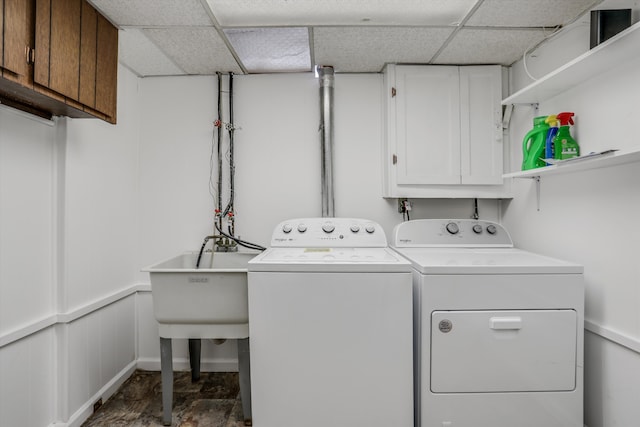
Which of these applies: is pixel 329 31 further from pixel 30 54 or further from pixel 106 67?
pixel 30 54

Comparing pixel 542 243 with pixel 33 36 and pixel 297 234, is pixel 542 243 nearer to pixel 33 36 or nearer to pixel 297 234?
pixel 297 234

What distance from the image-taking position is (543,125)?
5.53 ft

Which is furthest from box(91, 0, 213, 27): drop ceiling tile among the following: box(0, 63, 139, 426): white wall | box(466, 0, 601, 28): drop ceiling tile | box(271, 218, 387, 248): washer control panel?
box(466, 0, 601, 28): drop ceiling tile

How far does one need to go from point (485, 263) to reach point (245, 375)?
4.41ft

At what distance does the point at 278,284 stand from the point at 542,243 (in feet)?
5.14

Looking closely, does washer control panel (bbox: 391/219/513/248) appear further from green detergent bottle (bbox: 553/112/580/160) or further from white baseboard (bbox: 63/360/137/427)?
white baseboard (bbox: 63/360/137/427)

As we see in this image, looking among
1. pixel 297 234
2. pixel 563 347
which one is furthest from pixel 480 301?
pixel 297 234

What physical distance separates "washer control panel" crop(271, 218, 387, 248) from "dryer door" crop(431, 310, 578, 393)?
698 mm

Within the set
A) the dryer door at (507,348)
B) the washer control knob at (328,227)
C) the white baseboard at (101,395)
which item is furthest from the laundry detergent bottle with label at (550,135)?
the white baseboard at (101,395)

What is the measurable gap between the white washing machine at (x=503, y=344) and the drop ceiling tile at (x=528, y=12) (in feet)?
4.13

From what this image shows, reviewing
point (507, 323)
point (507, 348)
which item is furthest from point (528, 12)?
point (507, 348)

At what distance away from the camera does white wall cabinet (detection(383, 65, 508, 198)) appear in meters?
2.18

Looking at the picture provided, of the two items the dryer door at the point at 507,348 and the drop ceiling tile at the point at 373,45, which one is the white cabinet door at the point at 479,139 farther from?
the dryer door at the point at 507,348

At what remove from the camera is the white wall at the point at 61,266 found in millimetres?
1424
